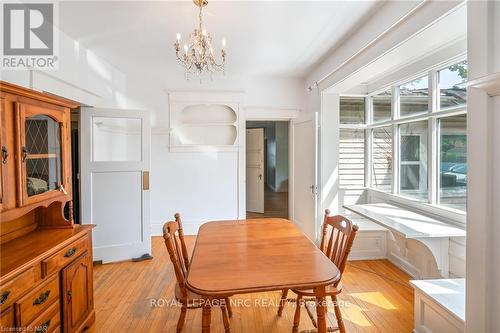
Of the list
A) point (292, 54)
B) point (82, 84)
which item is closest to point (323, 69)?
point (292, 54)

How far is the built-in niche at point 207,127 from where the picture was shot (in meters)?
4.59

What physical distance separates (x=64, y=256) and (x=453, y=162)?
3.63 metres

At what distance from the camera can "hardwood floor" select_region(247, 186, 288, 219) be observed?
6398 mm

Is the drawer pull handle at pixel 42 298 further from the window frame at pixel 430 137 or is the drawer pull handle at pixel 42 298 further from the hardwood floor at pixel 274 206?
the hardwood floor at pixel 274 206

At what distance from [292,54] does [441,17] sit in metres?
2.01

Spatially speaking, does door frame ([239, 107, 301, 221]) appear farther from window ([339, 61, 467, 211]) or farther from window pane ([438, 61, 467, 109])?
window pane ([438, 61, 467, 109])

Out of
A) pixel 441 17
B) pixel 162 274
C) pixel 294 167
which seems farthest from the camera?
pixel 294 167

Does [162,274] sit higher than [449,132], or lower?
lower

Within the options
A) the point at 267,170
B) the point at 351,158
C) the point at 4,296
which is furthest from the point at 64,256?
the point at 267,170

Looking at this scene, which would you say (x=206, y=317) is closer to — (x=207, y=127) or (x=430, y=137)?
(x=430, y=137)

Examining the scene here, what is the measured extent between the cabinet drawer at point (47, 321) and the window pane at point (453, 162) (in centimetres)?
358

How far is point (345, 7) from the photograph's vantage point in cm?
241

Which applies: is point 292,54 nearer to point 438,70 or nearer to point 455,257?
point 438,70

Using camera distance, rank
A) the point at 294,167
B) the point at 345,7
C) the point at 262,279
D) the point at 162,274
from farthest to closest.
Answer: the point at 294,167
the point at 162,274
the point at 345,7
the point at 262,279
